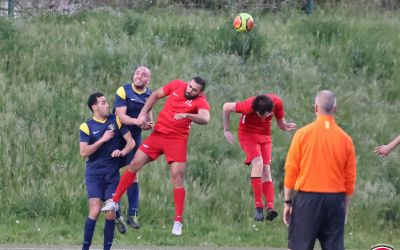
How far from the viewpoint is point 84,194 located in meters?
13.7

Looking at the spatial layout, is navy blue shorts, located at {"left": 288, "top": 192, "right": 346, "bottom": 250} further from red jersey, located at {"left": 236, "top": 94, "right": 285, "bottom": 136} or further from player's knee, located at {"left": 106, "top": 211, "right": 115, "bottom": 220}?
red jersey, located at {"left": 236, "top": 94, "right": 285, "bottom": 136}

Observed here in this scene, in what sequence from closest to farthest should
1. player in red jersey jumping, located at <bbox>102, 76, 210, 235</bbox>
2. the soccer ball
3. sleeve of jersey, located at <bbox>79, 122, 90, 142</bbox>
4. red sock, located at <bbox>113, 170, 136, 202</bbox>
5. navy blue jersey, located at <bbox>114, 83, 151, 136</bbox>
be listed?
sleeve of jersey, located at <bbox>79, 122, 90, 142</bbox> < red sock, located at <bbox>113, 170, 136, 202</bbox> < player in red jersey jumping, located at <bbox>102, 76, 210, 235</bbox> < navy blue jersey, located at <bbox>114, 83, 151, 136</bbox> < the soccer ball

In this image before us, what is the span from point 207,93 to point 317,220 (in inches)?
340

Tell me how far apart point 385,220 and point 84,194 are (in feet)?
16.4

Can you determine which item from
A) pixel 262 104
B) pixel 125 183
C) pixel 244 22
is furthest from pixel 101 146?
pixel 244 22

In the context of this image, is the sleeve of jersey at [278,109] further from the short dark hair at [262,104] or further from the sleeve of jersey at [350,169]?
the sleeve of jersey at [350,169]

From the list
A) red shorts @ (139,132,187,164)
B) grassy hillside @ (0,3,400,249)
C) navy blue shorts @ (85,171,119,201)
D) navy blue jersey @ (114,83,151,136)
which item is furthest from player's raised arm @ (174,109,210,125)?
grassy hillside @ (0,3,400,249)

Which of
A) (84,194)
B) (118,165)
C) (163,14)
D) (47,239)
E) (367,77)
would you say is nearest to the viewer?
(118,165)

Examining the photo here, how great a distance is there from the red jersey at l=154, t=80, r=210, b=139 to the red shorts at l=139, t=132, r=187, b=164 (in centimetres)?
8

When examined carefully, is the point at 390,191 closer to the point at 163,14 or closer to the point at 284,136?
the point at 284,136

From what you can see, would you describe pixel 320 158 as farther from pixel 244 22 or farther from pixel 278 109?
pixel 244 22

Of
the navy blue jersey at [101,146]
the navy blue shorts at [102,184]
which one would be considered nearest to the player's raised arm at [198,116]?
the navy blue jersey at [101,146]

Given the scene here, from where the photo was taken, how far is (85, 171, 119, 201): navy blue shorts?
412 inches

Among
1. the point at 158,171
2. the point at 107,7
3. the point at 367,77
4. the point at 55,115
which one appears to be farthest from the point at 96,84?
the point at 367,77
